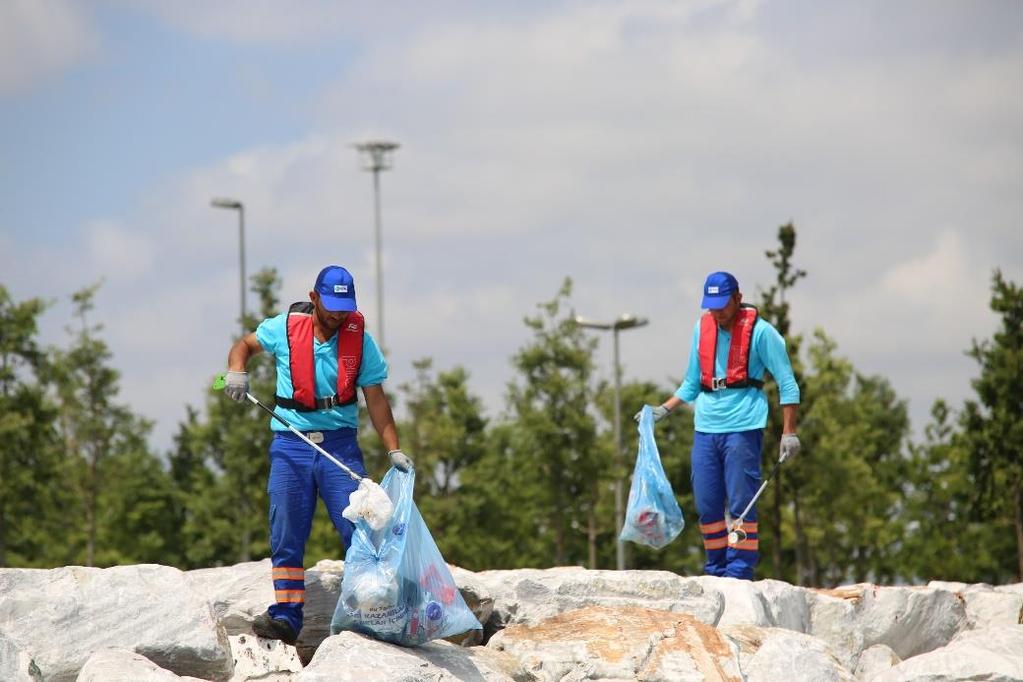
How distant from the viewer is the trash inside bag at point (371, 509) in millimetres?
7414

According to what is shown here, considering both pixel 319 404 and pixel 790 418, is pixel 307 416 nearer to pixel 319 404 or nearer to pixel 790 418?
pixel 319 404

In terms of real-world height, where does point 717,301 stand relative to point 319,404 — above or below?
above

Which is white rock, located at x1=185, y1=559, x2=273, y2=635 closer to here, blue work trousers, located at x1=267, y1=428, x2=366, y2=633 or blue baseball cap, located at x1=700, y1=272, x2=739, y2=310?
blue work trousers, located at x1=267, y1=428, x2=366, y2=633

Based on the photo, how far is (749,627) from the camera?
9.08m

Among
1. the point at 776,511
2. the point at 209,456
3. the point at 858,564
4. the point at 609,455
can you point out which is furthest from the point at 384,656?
the point at 858,564

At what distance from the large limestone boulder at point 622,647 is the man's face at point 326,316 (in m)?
1.95

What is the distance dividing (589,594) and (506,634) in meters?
0.84

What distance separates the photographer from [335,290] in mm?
7832

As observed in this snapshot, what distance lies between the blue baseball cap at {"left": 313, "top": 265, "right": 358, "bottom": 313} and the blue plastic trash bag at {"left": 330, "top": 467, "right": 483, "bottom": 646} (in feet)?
3.12

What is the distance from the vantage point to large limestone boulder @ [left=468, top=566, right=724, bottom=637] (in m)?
9.18

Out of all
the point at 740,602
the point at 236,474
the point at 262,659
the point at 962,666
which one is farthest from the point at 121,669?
the point at 236,474

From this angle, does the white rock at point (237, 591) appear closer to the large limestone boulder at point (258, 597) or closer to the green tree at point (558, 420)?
the large limestone boulder at point (258, 597)

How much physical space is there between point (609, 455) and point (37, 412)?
1127 centimetres

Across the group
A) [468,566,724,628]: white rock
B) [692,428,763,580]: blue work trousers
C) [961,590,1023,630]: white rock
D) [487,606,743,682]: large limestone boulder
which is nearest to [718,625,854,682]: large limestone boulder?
[487,606,743,682]: large limestone boulder
